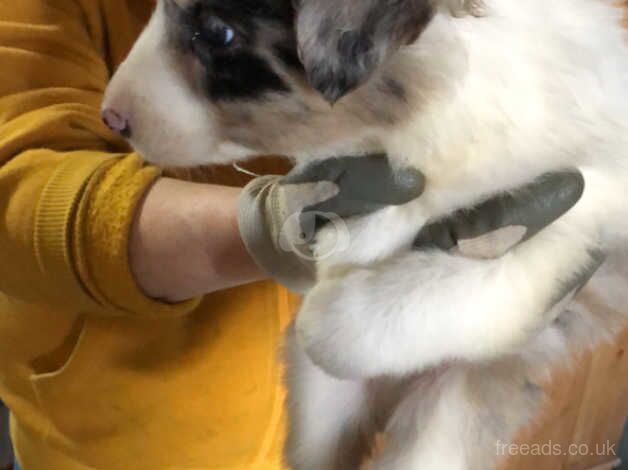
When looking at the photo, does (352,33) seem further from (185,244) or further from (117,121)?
(185,244)

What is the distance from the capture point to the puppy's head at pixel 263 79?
79cm

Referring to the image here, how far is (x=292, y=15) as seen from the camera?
2.78 feet

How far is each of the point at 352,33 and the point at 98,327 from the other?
772 millimetres

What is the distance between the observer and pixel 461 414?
3.91 feet

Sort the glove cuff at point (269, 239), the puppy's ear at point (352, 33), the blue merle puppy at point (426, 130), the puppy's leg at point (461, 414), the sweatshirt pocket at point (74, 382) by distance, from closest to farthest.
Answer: the puppy's ear at point (352, 33) → the blue merle puppy at point (426, 130) → the glove cuff at point (269, 239) → the puppy's leg at point (461, 414) → the sweatshirt pocket at point (74, 382)

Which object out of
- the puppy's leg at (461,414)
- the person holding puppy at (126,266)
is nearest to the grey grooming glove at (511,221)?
the person holding puppy at (126,266)

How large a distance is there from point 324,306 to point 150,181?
0.35m

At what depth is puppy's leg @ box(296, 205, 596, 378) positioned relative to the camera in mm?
976

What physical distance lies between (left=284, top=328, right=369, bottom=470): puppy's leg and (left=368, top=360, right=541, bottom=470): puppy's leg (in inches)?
3.5

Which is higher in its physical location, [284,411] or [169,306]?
[169,306]

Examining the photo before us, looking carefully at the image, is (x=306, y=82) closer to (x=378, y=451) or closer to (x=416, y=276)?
(x=416, y=276)

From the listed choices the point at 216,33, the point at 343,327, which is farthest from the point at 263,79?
the point at 343,327

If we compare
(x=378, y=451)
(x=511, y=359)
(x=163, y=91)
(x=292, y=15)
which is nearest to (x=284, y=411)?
(x=378, y=451)

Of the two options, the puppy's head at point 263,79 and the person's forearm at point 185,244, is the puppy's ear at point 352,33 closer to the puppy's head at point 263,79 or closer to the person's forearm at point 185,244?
the puppy's head at point 263,79
